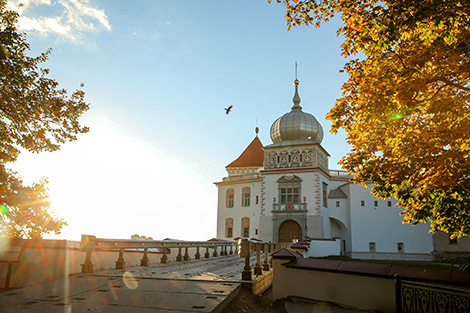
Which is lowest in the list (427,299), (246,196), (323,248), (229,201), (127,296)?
(127,296)

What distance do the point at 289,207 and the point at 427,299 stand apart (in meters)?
A: 29.4

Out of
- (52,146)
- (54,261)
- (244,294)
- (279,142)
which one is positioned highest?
(279,142)

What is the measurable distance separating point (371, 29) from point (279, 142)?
3214 centimetres

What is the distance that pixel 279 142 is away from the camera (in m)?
38.8

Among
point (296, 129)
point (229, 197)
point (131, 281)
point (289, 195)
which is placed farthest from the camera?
point (229, 197)

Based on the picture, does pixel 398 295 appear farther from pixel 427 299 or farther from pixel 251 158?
pixel 251 158

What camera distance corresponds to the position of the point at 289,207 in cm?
3547

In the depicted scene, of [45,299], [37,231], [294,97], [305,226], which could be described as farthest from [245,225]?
[45,299]

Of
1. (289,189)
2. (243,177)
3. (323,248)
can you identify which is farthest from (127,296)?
(243,177)

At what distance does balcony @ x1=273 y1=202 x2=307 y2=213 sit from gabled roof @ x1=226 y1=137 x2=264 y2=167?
37.6 feet

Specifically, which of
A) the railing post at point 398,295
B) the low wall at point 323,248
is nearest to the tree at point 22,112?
the railing post at point 398,295

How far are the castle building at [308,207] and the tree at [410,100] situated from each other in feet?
66.6

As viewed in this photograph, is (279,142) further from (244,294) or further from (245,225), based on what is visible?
(244,294)

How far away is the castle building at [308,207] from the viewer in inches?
1313
